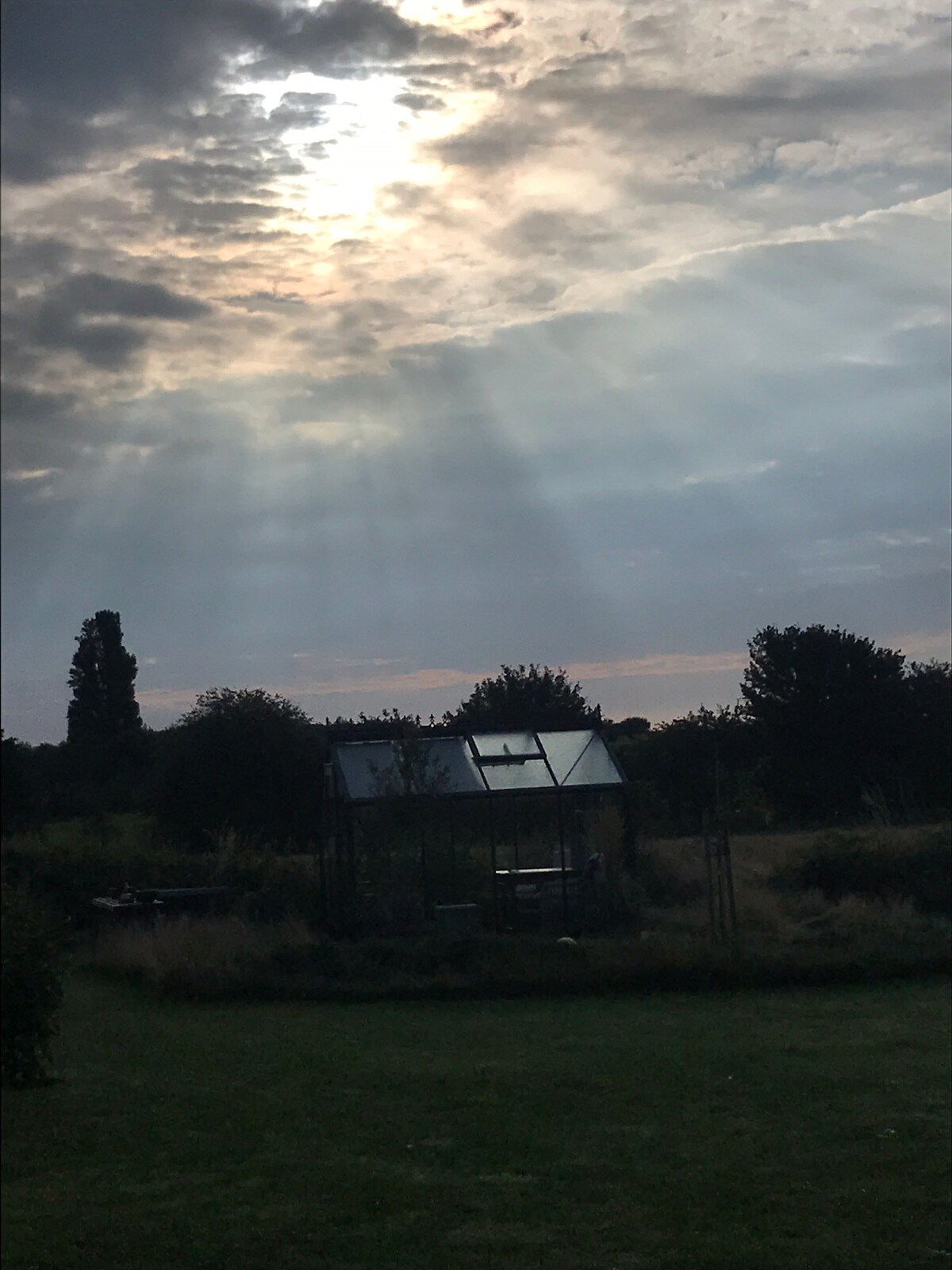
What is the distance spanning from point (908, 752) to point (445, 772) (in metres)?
25.5

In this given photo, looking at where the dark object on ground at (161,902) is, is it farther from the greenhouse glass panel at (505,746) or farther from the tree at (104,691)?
the tree at (104,691)

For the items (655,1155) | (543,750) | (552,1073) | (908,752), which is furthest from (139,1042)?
(908,752)

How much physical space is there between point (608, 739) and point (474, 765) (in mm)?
2740

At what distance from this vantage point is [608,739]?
2081cm

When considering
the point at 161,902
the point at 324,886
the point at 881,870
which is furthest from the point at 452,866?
the point at 881,870

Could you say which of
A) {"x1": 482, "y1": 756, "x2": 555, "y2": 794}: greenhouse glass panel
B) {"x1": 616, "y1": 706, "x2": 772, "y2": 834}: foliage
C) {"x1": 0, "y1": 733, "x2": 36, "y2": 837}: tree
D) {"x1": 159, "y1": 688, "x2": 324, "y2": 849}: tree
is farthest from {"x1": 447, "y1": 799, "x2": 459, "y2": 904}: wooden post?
{"x1": 0, "y1": 733, "x2": 36, "y2": 837}: tree

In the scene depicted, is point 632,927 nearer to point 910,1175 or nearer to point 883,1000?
point 883,1000

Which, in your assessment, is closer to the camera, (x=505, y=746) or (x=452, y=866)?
(x=452, y=866)

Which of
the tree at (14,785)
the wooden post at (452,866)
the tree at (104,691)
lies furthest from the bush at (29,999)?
the wooden post at (452,866)

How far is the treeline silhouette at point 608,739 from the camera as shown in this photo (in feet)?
16.8

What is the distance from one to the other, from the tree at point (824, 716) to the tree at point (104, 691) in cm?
3238

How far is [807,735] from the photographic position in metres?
41.6

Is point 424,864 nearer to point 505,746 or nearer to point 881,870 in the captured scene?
point 505,746

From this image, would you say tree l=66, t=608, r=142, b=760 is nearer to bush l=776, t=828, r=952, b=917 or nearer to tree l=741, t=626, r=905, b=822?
bush l=776, t=828, r=952, b=917
